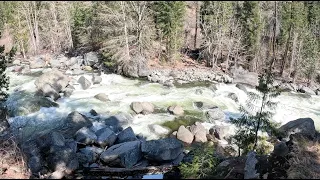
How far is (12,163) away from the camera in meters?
11.4

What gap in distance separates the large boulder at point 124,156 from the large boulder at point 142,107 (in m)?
7.55

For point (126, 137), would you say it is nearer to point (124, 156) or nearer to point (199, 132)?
point (124, 156)

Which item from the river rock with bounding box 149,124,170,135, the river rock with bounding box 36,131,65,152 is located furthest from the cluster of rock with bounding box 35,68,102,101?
the river rock with bounding box 36,131,65,152

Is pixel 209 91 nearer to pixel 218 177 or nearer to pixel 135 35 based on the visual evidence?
pixel 135 35

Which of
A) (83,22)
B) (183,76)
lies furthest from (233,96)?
(83,22)

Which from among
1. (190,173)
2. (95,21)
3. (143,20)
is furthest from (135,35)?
(190,173)

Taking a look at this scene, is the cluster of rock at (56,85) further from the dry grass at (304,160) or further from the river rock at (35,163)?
the dry grass at (304,160)

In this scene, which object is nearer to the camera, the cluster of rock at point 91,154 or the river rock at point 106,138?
the cluster of rock at point 91,154

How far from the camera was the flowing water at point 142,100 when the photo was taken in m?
21.5

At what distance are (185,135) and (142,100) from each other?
702cm

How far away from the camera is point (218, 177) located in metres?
10.0

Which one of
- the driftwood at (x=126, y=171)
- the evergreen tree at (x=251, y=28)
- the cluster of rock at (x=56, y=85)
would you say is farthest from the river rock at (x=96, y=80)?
the evergreen tree at (x=251, y=28)

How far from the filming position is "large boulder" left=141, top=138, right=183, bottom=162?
49.1 ft

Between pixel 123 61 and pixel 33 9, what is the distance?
799 inches
